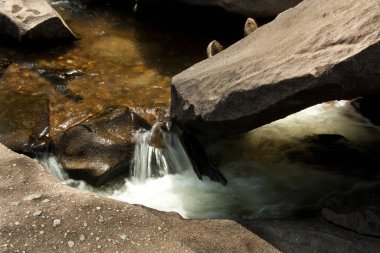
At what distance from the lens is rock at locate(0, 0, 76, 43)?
321 inches

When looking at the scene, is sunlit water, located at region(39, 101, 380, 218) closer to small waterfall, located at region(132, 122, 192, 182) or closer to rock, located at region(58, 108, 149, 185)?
small waterfall, located at region(132, 122, 192, 182)

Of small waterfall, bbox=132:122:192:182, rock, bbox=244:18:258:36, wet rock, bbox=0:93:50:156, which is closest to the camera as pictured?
wet rock, bbox=0:93:50:156

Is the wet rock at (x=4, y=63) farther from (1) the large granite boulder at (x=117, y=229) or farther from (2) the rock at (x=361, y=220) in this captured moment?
(2) the rock at (x=361, y=220)

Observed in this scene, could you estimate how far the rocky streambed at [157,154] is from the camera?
4.41m

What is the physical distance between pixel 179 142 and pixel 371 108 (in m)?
3.26

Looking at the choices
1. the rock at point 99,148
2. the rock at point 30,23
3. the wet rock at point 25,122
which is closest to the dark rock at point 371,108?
the rock at point 99,148

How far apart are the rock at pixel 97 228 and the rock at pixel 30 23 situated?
400 cm

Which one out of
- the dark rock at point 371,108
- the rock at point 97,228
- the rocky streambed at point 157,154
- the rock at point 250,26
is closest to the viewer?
the rock at point 97,228

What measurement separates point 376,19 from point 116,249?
303 cm

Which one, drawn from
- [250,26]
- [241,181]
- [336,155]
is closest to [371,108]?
[336,155]

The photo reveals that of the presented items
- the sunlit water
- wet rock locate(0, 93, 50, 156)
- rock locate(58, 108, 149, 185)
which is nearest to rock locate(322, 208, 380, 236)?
the sunlit water

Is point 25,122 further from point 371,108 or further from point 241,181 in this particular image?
point 371,108

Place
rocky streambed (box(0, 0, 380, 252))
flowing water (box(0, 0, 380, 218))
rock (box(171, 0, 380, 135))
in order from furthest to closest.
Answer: flowing water (box(0, 0, 380, 218))
rocky streambed (box(0, 0, 380, 252))
rock (box(171, 0, 380, 135))

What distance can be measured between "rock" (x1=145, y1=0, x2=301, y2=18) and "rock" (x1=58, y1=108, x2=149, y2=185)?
11.1ft
